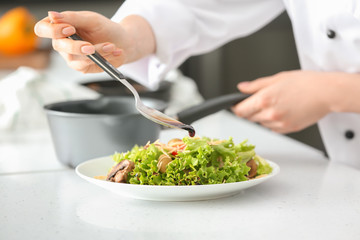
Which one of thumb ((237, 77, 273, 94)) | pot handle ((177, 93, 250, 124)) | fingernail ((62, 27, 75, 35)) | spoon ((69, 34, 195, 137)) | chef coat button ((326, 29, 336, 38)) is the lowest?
pot handle ((177, 93, 250, 124))

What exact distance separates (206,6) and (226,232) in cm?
72

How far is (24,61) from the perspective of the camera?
2.43m

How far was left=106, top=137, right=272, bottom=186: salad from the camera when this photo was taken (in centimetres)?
71

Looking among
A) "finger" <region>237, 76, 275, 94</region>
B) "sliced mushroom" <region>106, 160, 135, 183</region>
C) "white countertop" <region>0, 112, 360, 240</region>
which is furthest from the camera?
"finger" <region>237, 76, 275, 94</region>

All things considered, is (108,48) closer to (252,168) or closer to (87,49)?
(87,49)

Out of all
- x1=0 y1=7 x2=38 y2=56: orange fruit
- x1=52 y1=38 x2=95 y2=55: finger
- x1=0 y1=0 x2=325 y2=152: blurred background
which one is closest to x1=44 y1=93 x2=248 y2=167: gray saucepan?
x1=52 y1=38 x2=95 y2=55: finger

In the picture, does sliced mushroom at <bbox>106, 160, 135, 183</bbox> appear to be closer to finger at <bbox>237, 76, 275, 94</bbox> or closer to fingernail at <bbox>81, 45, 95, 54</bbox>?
fingernail at <bbox>81, 45, 95, 54</bbox>

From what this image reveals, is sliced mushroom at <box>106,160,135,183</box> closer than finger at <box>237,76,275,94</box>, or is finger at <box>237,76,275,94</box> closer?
sliced mushroom at <box>106,160,135,183</box>

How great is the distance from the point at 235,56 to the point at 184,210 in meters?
2.68

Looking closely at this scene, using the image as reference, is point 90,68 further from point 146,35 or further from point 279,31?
point 279,31

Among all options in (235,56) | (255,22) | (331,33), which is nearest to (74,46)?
(331,33)

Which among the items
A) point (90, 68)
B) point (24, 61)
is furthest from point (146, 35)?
point (24, 61)

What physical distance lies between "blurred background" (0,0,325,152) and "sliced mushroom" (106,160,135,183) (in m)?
1.99

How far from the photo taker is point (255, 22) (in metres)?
1.31
